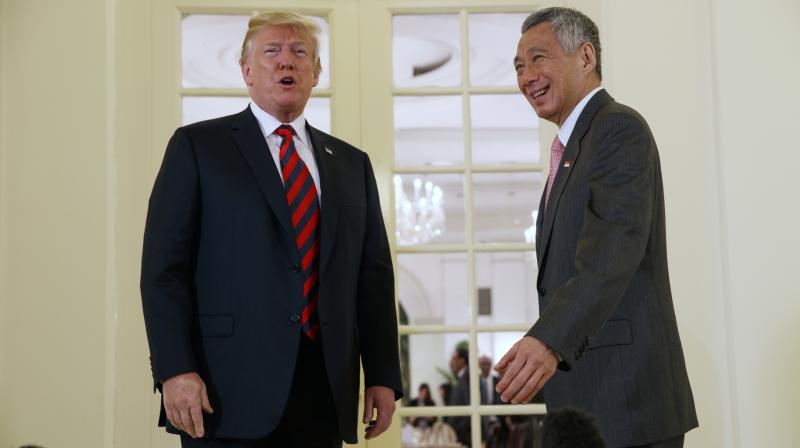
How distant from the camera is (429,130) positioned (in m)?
13.4

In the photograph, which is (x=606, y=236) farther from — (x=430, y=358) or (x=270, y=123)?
(x=430, y=358)

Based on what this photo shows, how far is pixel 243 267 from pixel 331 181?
1.25 feet

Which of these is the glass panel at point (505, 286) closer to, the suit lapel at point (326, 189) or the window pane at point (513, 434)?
the window pane at point (513, 434)

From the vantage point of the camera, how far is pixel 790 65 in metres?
3.49

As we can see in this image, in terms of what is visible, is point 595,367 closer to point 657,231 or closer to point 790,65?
point 657,231

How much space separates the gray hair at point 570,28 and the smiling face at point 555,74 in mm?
11

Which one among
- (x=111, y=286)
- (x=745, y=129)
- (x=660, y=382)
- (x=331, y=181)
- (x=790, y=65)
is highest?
(x=790, y=65)

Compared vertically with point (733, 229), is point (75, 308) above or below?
below

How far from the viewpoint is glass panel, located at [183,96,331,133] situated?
1002cm

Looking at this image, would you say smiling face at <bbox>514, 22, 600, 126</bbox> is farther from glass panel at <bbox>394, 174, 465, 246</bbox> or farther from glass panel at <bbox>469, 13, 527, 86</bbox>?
glass panel at <bbox>394, 174, 465, 246</bbox>

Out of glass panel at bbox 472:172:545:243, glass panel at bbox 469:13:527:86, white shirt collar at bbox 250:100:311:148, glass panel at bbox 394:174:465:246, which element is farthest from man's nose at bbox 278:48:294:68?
glass panel at bbox 472:172:545:243

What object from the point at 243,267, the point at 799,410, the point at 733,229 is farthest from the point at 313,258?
the point at 799,410

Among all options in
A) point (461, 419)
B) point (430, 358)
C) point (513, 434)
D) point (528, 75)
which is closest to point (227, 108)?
point (513, 434)

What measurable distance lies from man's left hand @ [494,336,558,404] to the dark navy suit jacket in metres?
0.59
